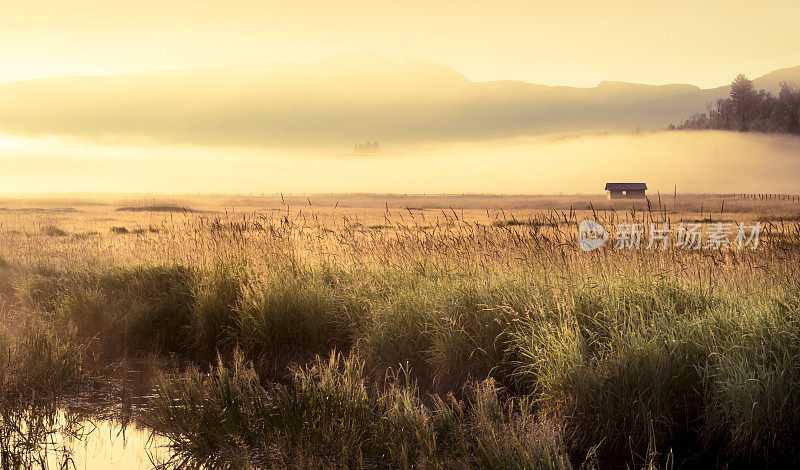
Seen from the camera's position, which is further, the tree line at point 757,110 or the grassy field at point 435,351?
the tree line at point 757,110

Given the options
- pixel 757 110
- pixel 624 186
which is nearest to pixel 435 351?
pixel 624 186

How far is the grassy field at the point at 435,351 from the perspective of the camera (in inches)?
218

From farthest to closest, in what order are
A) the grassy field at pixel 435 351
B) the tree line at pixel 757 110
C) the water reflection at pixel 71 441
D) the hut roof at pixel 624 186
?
the tree line at pixel 757 110, the hut roof at pixel 624 186, the water reflection at pixel 71 441, the grassy field at pixel 435 351

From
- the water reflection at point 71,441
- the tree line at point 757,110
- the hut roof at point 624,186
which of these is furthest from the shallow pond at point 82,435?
the tree line at point 757,110

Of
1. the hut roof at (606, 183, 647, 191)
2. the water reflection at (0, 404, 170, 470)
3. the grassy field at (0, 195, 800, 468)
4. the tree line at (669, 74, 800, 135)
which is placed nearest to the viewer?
the grassy field at (0, 195, 800, 468)

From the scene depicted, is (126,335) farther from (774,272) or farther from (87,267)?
(774,272)

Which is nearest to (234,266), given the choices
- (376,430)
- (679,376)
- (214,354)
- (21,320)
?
(214,354)

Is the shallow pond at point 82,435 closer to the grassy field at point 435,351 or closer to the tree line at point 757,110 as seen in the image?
the grassy field at point 435,351

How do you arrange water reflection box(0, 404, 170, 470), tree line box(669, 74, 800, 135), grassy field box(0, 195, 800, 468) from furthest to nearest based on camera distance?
1. tree line box(669, 74, 800, 135)
2. water reflection box(0, 404, 170, 470)
3. grassy field box(0, 195, 800, 468)

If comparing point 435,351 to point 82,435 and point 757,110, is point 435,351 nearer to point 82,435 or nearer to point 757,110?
point 82,435

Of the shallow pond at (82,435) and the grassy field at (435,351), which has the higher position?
the grassy field at (435,351)

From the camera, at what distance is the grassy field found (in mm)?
5543

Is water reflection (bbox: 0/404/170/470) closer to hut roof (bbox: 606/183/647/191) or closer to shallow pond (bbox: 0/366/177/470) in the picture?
shallow pond (bbox: 0/366/177/470)

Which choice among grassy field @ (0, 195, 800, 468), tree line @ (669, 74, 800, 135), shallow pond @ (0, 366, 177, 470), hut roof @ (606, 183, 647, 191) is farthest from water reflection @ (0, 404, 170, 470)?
tree line @ (669, 74, 800, 135)
